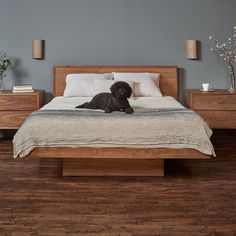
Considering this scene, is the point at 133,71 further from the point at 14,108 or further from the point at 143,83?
the point at 14,108

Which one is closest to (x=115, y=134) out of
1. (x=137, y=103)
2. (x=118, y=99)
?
(x=118, y=99)

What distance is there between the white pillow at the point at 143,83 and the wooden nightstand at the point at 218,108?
477 millimetres

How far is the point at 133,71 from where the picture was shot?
191 inches

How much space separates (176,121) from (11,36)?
288 centimetres

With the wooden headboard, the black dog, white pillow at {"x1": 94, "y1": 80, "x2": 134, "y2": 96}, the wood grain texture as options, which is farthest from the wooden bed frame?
the wooden headboard

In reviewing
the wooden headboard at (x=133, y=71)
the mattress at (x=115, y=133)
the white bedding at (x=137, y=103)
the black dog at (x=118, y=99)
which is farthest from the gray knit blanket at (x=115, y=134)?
the wooden headboard at (x=133, y=71)

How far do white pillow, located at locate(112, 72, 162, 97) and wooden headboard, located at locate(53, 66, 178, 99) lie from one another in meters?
0.17

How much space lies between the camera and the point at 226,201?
266cm

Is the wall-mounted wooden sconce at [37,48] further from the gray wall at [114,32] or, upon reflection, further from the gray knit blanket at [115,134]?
the gray knit blanket at [115,134]

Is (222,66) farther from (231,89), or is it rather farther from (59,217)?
(59,217)

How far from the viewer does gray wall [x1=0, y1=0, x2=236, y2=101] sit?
484 centimetres

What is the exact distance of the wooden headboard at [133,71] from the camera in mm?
4852

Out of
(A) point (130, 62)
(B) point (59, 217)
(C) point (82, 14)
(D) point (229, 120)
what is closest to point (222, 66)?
(D) point (229, 120)

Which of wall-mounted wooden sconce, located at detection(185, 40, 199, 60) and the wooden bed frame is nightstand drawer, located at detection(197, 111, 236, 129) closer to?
wall-mounted wooden sconce, located at detection(185, 40, 199, 60)
